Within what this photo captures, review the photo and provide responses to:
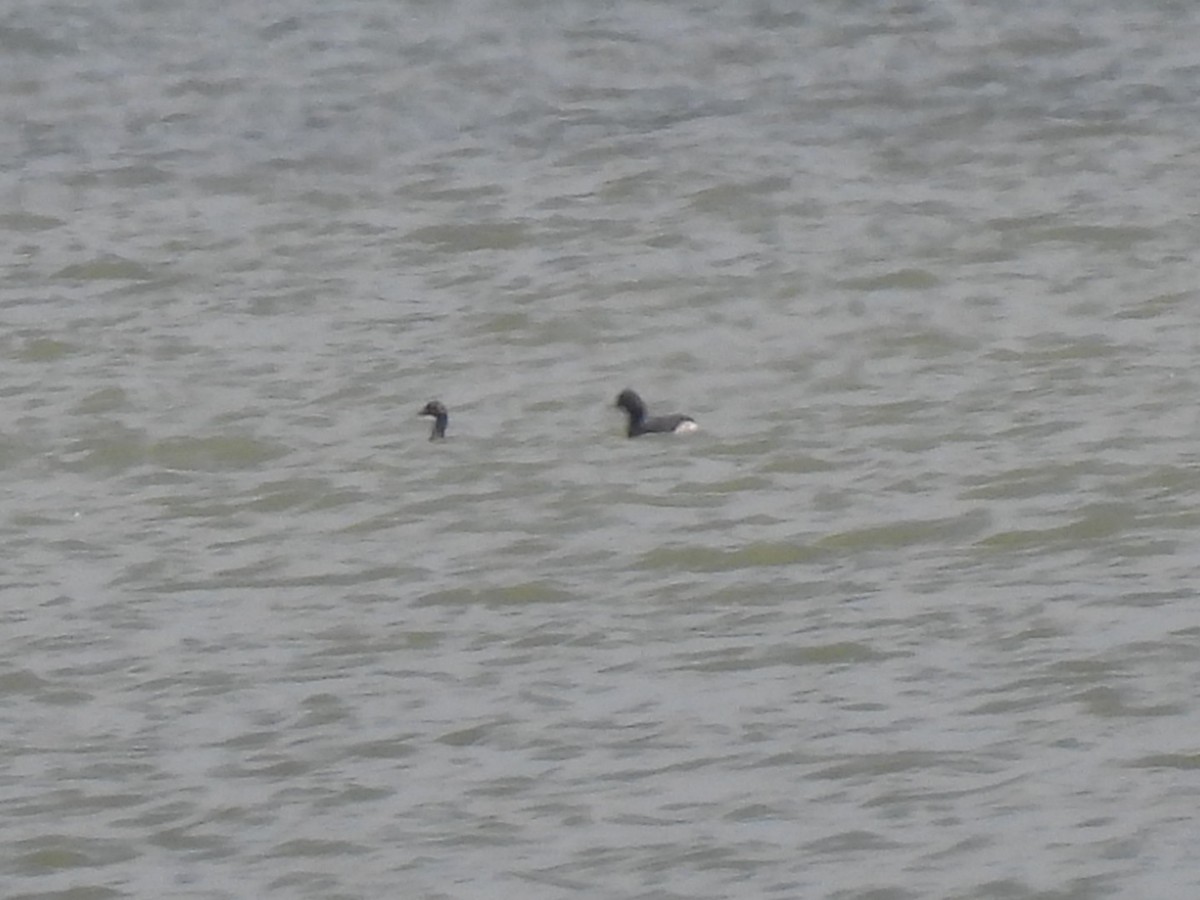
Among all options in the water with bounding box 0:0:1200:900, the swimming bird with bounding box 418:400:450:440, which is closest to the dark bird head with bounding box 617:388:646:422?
the water with bounding box 0:0:1200:900

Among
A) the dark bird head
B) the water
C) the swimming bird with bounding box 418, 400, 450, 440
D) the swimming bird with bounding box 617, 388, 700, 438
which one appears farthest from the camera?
the swimming bird with bounding box 418, 400, 450, 440

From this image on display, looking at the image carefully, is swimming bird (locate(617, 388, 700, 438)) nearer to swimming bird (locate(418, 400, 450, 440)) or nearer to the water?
the water

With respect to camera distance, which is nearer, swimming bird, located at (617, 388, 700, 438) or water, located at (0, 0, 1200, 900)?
water, located at (0, 0, 1200, 900)

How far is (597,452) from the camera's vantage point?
1355 cm

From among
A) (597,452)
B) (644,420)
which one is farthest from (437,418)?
(644,420)

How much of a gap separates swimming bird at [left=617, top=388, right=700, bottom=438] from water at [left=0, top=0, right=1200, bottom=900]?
103 millimetres

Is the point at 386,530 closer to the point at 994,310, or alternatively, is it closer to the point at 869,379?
the point at 869,379

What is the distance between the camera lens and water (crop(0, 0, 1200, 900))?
31.7ft

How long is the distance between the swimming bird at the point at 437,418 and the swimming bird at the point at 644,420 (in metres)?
0.71

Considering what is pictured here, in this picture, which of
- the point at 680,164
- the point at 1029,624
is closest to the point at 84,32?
the point at 680,164

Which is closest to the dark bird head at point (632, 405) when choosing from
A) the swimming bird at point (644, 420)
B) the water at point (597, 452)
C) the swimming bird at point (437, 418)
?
the swimming bird at point (644, 420)

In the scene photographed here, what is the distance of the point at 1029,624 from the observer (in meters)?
10.9

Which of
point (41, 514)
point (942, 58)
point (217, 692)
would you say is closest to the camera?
point (217, 692)

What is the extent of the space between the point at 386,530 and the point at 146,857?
10.6 feet
